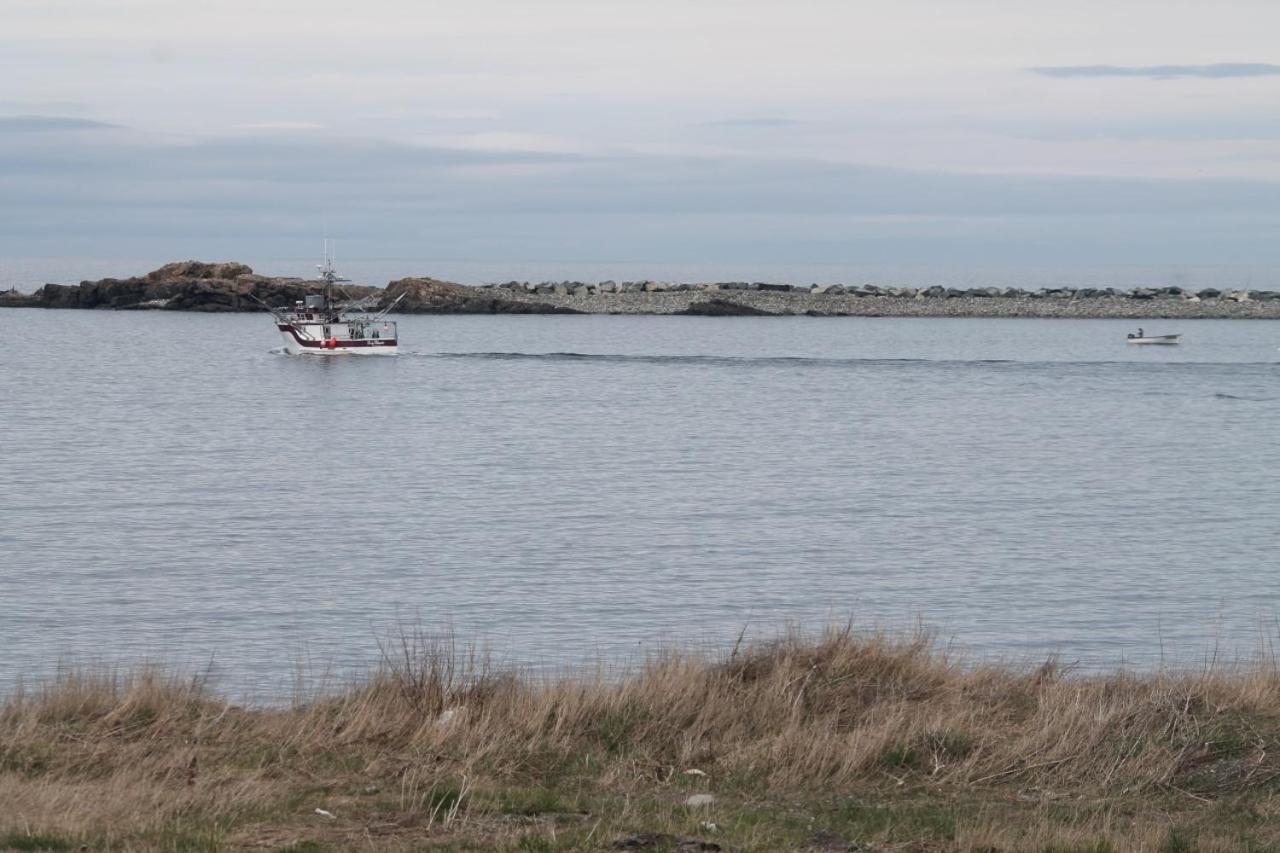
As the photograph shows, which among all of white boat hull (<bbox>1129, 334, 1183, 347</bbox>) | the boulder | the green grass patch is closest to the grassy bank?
the green grass patch

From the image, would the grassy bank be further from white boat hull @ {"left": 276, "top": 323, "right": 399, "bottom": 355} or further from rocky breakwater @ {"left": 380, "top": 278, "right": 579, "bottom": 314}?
rocky breakwater @ {"left": 380, "top": 278, "right": 579, "bottom": 314}

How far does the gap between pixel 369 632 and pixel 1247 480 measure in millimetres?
27068

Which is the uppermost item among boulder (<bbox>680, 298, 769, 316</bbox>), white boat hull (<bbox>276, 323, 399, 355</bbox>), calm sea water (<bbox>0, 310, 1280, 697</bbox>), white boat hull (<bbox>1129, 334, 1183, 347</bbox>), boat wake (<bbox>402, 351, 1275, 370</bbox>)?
boulder (<bbox>680, 298, 769, 316</bbox>)

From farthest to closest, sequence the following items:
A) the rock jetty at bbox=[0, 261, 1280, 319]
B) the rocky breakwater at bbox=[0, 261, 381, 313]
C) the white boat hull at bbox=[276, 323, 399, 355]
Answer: the rock jetty at bbox=[0, 261, 1280, 319]
the rocky breakwater at bbox=[0, 261, 381, 313]
the white boat hull at bbox=[276, 323, 399, 355]

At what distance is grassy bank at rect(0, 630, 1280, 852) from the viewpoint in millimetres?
8617

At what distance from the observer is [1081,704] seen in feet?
37.2

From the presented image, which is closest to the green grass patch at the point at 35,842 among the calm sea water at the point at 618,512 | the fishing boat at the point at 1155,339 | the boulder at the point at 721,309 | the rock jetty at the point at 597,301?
the calm sea water at the point at 618,512

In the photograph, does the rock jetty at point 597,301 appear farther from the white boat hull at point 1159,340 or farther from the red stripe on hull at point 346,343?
the red stripe on hull at point 346,343

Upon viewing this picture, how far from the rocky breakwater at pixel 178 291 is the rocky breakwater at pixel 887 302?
2005 cm

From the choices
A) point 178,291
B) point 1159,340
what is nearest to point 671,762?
point 1159,340

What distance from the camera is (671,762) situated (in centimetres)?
1054

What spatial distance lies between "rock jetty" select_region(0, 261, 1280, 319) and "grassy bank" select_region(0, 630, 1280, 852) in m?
128

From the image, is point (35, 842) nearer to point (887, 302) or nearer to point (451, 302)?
point (451, 302)

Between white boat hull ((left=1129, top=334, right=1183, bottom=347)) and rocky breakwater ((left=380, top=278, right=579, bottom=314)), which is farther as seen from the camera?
rocky breakwater ((left=380, top=278, right=579, bottom=314))
